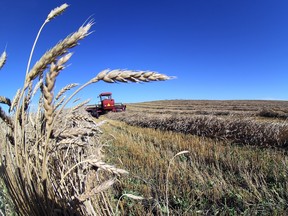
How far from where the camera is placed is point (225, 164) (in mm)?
5551

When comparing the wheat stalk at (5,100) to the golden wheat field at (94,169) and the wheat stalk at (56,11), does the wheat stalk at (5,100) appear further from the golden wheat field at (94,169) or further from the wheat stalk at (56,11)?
the wheat stalk at (56,11)

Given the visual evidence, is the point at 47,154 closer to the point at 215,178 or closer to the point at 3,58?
the point at 3,58

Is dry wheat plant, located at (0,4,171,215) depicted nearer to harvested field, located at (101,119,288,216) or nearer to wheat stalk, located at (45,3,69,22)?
wheat stalk, located at (45,3,69,22)

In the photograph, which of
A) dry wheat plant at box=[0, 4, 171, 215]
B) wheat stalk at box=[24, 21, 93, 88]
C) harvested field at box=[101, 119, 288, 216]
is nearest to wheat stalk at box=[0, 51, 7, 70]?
dry wheat plant at box=[0, 4, 171, 215]

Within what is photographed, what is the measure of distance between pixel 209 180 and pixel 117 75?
12.3ft

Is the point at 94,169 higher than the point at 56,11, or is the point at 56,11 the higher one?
the point at 56,11

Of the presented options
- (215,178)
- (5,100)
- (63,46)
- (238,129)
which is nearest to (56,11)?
(63,46)

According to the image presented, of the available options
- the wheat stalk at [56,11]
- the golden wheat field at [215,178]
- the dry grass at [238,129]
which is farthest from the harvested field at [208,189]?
the dry grass at [238,129]

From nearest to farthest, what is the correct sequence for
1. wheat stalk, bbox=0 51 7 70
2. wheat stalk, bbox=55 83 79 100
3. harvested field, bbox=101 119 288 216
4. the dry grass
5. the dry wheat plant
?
the dry wheat plant < wheat stalk, bbox=0 51 7 70 < wheat stalk, bbox=55 83 79 100 < harvested field, bbox=101 119 288 216 < the dry grass

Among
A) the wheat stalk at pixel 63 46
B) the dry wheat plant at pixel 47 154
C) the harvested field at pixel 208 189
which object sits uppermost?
the wheat stalk at pixel 63 46

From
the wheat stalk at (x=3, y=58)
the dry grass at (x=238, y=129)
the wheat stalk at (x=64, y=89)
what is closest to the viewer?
the wheat stalk at (x=3, y=58)

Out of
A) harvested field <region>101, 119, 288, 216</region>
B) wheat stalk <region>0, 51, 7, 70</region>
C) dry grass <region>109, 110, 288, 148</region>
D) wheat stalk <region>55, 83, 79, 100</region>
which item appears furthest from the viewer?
dry grass <region>109, 110, 288, 148</region>

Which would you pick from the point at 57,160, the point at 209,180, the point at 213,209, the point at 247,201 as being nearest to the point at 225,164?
the point at 209,180

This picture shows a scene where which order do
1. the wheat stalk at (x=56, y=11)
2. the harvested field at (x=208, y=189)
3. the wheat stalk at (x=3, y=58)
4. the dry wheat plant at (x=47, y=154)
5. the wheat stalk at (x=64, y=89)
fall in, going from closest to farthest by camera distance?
the dry wheat plant at (x=47, y=154), the wheat stalk at (x=56, y=11), the wheat stalk at (x=3, y=58), the wheat stalk at (x=64, y=89), the harvested field at (x=208, y=189)
